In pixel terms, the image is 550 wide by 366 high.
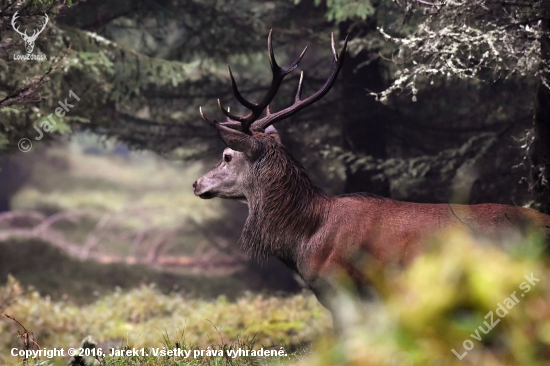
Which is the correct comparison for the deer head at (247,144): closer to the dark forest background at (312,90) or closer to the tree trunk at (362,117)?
the dark forest background at (312,90)

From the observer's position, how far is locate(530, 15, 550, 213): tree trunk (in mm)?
6367

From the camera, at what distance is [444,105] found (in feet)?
37.5

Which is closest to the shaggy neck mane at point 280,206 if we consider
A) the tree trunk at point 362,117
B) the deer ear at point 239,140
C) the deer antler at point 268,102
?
the deer ear at point 239,140

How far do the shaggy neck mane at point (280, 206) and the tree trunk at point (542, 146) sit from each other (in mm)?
2292

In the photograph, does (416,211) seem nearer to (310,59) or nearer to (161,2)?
(161,2)

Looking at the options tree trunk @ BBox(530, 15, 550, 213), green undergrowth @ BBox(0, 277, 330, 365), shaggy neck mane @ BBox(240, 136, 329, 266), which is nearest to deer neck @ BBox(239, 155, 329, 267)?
shaggy neck mane @ BBox(240, 136, 329, 266)

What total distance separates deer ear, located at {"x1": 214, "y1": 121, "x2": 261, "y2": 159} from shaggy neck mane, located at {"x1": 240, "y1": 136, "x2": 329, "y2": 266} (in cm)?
10

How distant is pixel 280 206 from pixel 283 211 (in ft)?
0.19

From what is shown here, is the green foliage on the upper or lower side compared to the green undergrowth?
lower

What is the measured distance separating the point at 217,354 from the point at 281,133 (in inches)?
234

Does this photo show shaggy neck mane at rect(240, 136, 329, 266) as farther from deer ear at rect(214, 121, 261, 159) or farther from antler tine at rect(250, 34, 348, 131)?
antler tine at rect(250, 34, 348, 131)

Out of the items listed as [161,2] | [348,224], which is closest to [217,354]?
[348,224]

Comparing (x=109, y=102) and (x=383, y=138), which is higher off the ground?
A: (x=109, y=102)

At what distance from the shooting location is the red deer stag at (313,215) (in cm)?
529
